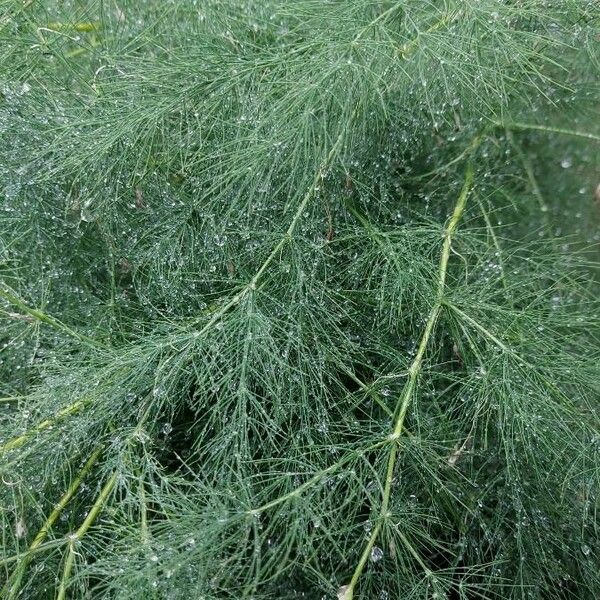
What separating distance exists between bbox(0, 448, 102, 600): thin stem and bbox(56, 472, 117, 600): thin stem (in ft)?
0.15

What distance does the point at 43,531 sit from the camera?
1.49 metres

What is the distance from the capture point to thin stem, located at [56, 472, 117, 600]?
138 cm

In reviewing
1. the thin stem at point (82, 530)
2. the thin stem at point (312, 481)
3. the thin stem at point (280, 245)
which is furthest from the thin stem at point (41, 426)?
the thin stem at point (312, 481)

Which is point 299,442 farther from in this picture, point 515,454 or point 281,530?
point 515,454

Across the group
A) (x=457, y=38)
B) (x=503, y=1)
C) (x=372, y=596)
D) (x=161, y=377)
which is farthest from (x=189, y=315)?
(x=503, y=1)

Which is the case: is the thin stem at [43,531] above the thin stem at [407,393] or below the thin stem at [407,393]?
above

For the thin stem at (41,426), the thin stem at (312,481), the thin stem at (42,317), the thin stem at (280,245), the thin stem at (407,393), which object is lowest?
the thin stem at (407,393)

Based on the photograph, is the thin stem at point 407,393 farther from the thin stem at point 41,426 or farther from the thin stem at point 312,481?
the thin stem at point 41,426

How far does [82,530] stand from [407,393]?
1.91 ft

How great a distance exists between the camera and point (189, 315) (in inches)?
69.0

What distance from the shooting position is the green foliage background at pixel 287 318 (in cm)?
146

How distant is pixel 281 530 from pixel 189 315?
0.50 m

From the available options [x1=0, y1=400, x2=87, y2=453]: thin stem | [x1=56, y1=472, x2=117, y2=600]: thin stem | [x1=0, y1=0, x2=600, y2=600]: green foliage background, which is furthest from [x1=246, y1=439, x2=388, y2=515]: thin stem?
[x1=0, y1=400, x2=87, y2=453]: thin stem

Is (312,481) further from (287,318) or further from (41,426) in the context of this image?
(41,426)
